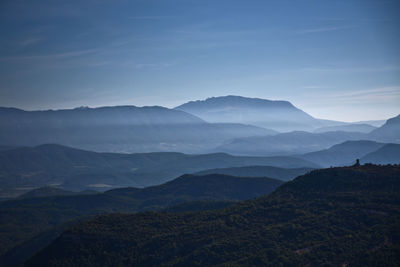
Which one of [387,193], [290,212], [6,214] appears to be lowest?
[6,214]

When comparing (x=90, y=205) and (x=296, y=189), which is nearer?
(x=296, y=189)

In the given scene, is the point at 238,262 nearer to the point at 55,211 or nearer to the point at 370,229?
the point at 370,229

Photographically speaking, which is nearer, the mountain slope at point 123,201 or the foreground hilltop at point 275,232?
the foreground hilltop at point 275,232

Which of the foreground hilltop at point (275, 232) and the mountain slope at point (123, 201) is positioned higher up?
the foreground hilltop at point (275, 232)

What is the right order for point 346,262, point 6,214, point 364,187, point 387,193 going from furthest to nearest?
point 6,214, point 364,187, point 387,193, point 346,262

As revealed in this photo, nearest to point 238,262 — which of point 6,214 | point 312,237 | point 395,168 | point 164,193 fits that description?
point 312,237
